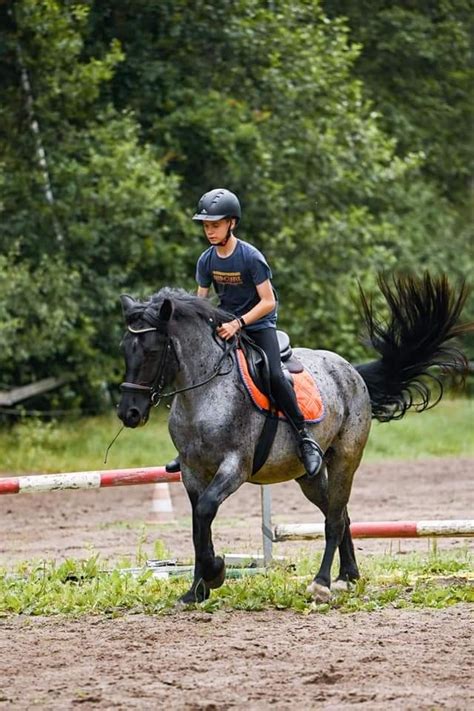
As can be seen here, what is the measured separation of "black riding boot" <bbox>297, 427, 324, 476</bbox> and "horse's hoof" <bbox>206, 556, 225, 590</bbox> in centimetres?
84

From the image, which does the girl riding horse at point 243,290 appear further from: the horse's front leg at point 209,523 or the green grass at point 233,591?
the green grass at point 233,591

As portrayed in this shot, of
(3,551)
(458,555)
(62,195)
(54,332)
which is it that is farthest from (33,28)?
(458,555)

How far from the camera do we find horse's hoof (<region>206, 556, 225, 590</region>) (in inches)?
315

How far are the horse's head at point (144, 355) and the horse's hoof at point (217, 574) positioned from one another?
0.96 meters

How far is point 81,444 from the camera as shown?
20031mm

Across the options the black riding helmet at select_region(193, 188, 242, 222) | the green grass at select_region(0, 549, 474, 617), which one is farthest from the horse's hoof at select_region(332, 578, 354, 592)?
the black riding helmet at select_region(193, 188, 242, 222)

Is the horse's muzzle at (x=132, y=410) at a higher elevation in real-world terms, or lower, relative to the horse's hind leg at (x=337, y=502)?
higher

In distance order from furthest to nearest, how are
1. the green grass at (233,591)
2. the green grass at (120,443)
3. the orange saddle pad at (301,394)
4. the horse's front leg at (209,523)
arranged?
the green grass at (120,443), the orange saddle pad at (301,394), the green grass at (233,591), the horse's front leg at (209,523)

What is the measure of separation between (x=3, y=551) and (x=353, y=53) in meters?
13.7

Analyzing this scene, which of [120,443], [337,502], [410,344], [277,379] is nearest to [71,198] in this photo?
[120,443]

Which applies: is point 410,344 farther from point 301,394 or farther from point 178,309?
point 178,309

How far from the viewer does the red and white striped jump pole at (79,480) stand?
8.99 m

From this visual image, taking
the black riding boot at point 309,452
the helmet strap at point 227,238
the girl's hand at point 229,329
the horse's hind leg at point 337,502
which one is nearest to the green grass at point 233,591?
the horse's hind leg at point 337,502

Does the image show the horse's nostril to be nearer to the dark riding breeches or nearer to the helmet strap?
the dark riding breeches
